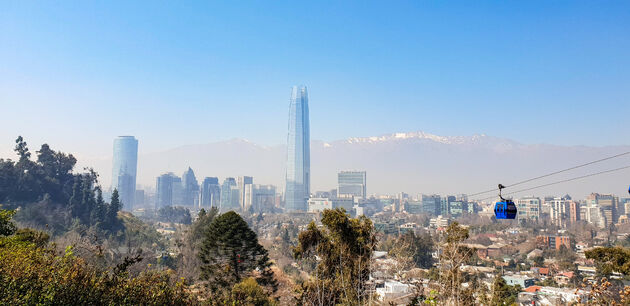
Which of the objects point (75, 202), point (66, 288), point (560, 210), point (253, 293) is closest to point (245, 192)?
point (560, 210)

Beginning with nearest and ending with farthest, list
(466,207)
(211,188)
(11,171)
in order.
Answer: (11,171) → (466,207) → (211,188)

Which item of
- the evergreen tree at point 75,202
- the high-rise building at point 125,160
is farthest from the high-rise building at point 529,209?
the high-rise building at point 125,160

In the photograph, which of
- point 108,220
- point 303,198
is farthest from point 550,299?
point 303,198

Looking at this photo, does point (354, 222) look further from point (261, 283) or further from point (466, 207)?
point (466, 207)

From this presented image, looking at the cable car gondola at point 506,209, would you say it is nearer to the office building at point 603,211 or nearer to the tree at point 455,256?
the tree at point 455,256

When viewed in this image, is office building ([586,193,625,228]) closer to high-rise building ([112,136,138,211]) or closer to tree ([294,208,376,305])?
tree ([294,208,376,305])
